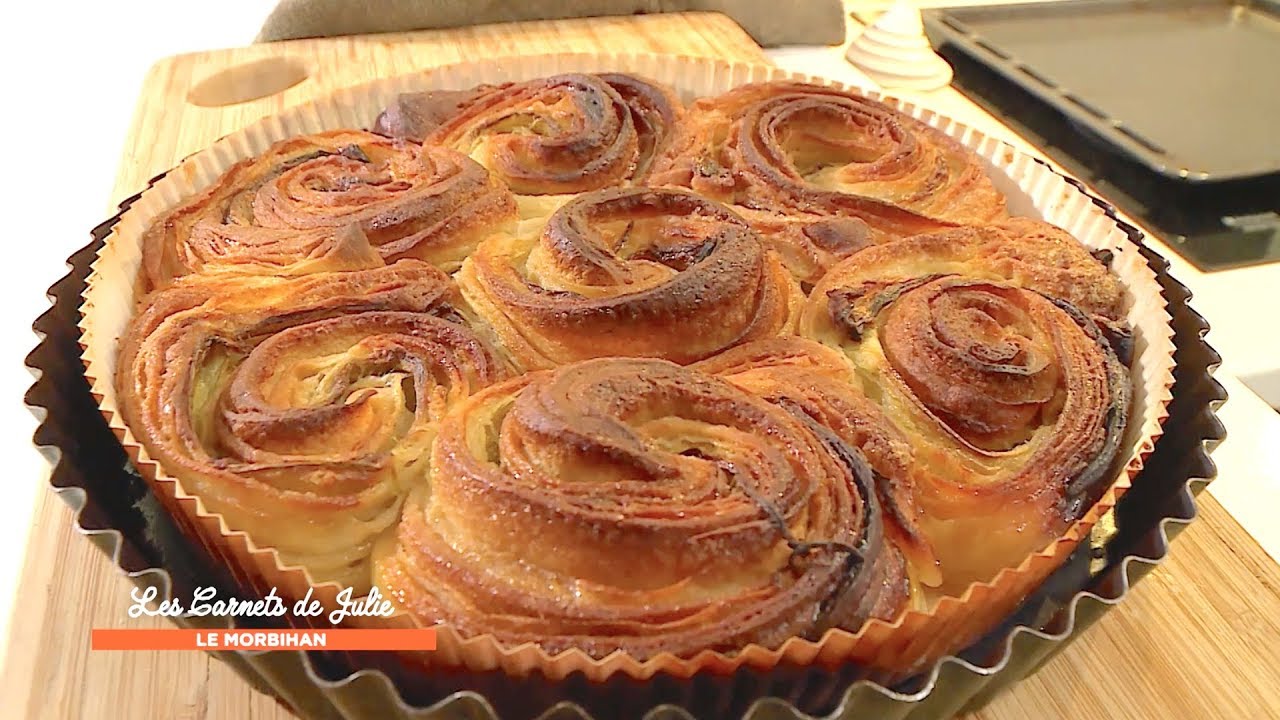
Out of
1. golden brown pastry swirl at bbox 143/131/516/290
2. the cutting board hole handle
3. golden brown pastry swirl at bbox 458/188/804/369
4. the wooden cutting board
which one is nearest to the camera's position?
the wooden cutting board

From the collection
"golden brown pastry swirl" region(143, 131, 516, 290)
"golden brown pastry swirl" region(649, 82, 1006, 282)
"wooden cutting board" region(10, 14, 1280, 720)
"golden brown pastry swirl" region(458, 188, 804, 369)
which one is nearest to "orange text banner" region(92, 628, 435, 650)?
"wooden cutting board" region(10, 14, 1280, 720)

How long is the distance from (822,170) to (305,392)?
4.20ft

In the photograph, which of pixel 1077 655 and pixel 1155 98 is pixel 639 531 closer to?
pixel 1077 655

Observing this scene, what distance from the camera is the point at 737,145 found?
2.17m

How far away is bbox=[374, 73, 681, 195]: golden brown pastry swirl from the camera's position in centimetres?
208

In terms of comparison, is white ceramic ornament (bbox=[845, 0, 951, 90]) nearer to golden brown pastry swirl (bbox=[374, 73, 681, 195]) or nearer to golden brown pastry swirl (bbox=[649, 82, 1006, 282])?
golden brown pastry swirl (bbox=[649, 82, 1006, 282])

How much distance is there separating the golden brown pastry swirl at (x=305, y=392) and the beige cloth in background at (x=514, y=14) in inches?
61.0

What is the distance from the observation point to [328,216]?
74.1 inches

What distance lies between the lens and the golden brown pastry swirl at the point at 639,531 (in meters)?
1.21

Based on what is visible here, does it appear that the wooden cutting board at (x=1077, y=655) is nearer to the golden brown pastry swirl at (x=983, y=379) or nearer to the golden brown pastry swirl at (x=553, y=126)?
the golden brown pastry swirl at (x=983, y=379)

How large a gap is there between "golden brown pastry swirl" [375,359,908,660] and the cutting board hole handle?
6.39 ft

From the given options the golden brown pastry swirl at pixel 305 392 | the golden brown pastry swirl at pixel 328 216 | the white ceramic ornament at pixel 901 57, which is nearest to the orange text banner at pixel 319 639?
the golden brown pastry swirl at pixel 305 392

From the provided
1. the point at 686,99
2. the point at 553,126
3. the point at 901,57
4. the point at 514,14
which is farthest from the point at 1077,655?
the point at 514,14

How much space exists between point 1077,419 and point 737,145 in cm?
96
